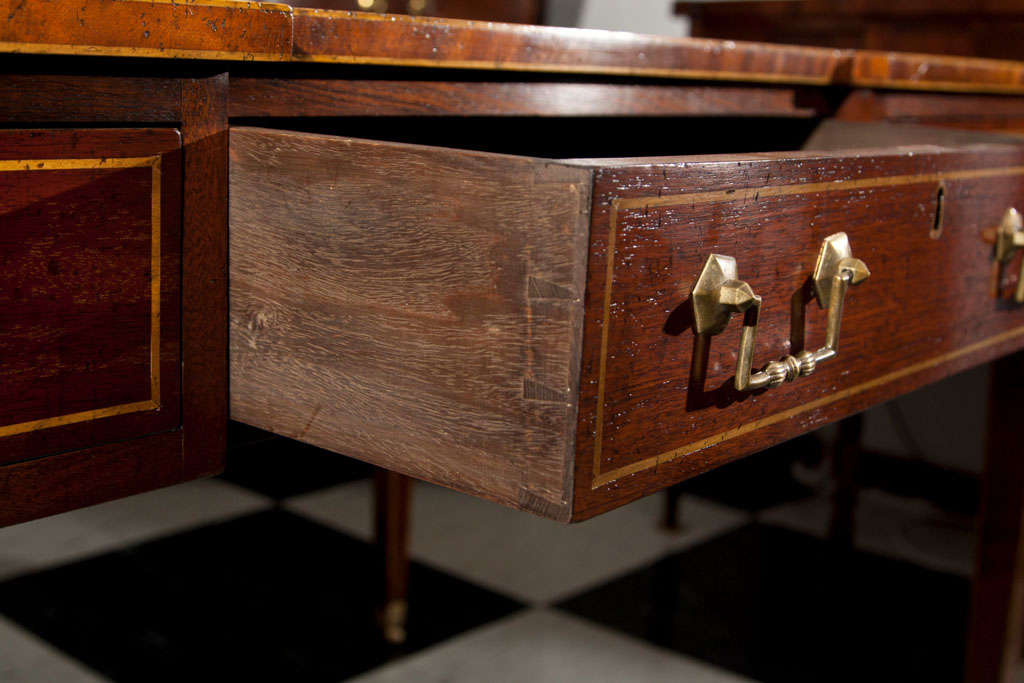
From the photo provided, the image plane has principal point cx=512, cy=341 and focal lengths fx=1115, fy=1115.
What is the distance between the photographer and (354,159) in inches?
18.8

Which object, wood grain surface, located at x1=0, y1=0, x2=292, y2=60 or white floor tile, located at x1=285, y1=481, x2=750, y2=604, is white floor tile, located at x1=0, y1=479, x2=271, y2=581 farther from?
wood grain surface, located at x1=0, y1=0, x2=292, y2=60

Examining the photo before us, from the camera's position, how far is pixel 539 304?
426mm

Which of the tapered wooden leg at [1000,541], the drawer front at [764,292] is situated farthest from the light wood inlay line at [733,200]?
the tapered wooden leg at [1000,541]

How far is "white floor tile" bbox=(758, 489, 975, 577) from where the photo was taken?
1.70m

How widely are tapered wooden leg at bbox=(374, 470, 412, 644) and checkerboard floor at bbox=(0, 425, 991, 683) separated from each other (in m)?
0.03

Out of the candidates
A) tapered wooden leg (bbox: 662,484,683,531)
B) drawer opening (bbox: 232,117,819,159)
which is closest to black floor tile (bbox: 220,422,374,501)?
tapered wooden leg (bbox: 662,484,683,531)

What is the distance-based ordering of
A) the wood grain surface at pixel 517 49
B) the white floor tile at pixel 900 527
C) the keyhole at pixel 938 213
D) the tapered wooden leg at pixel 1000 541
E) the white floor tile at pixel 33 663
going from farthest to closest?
the white floor tile at pixel 900 527 → the white floor tile at pixel 33 663 → the tapered wooden leg at pixel 1000 541 → the keyhole at pixel 938 213 → the wood grain surface at pixel 517 49

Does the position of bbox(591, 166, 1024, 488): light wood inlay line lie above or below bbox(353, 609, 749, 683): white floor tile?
above

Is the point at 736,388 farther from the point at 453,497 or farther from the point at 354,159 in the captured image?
the point at 453,497

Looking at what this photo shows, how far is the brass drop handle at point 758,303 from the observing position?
0.48 m

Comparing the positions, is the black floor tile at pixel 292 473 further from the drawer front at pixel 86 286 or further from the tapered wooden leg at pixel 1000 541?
the drawer front at pixel 86 286

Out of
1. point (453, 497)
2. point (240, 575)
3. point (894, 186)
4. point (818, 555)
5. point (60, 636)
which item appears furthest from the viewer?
point (453, 497)

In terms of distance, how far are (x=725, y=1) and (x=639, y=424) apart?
1542 millimetres

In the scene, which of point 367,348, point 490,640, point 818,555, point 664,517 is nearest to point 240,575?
point 490,640
